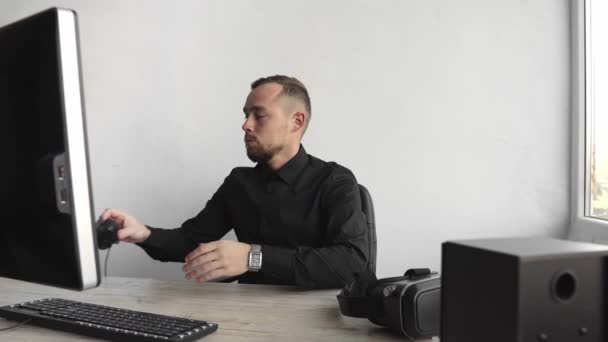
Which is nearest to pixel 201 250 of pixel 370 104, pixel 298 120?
pixel 298 120

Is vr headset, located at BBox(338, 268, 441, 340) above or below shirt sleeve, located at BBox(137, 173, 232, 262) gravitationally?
above

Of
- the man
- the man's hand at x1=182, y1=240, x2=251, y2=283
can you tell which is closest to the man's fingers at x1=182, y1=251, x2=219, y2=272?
the man's hand at x1=182, y1=240, x2=251, y2=283

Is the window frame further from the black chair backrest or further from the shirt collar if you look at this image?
the shirt collar

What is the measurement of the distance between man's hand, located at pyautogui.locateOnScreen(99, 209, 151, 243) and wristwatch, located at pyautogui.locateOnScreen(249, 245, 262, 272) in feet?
1.21

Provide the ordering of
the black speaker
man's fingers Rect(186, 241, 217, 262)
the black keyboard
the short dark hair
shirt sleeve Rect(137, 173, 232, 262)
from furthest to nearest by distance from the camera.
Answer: the short dark hair, shirt sleeve Rect(137, 173, 232, 262), man's fingers Rect(186, 241, 217, 262), the black keyboard, the black speaker

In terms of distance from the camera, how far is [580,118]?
2.27 m

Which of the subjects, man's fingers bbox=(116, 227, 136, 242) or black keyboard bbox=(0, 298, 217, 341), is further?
man's fingers bbox=(116, 227, 136, 242)

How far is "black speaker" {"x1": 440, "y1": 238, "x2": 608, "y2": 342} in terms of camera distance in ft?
2.02

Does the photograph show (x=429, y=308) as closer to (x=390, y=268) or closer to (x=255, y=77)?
(x=390, y=268)

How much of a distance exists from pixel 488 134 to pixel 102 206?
2006 millimetres

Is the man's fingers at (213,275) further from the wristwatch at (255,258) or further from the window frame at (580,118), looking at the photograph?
the window frame at (580,118)

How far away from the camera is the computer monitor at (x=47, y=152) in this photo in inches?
28.0

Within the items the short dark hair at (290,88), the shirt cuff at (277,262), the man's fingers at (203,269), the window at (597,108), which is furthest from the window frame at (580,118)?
the man's fingers at (203,269)

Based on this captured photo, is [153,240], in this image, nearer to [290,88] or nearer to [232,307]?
[232,307]
